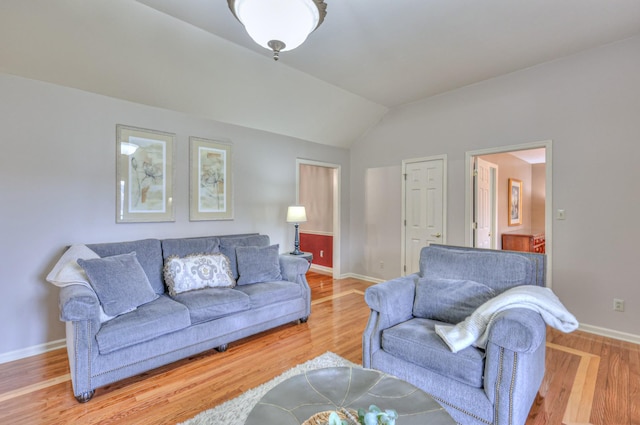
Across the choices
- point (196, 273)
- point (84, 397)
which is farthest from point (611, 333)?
point (84, 397)

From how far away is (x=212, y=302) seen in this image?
8.39 ft

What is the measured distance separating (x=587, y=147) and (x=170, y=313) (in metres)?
4.31

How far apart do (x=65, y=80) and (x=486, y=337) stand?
383 centimetres

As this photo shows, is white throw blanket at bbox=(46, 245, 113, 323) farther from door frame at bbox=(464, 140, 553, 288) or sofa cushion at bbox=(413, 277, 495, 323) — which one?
door frame at bbox=(464, 140, 553, 288)

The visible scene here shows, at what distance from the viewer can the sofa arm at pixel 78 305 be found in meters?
1.88

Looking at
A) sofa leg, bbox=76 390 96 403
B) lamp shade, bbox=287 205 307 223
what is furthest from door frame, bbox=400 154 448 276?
sofa leg, bbox=76 390 96 403

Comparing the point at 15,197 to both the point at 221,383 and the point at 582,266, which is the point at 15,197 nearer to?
the point at 221,383

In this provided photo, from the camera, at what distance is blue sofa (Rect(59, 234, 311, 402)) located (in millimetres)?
1963

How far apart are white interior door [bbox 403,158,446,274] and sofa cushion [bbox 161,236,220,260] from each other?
288cm

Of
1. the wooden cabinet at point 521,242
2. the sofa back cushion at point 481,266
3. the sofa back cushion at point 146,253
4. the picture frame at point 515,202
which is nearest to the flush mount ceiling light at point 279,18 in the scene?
the sofa back cushion at point 481,266

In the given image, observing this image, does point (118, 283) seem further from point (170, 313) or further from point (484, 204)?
point (484, 204)

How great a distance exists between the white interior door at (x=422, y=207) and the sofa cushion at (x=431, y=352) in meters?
2.51

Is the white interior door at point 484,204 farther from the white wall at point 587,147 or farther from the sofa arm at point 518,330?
the sofa arm at point 518,330

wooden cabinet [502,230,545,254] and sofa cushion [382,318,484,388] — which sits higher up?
wooden cabinet [502,230,545,254]
